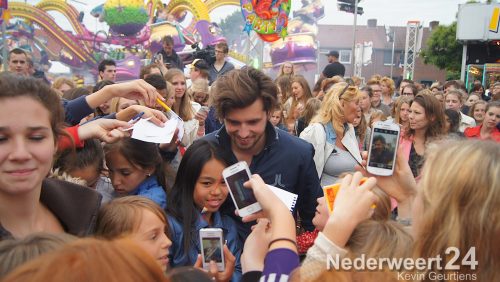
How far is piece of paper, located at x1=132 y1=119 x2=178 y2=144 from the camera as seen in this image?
236 centimetres

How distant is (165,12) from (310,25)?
7.18 m

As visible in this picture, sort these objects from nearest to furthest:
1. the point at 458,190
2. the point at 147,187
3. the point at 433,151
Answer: the point at 458,190
the point at 433,151
the point at 147,187

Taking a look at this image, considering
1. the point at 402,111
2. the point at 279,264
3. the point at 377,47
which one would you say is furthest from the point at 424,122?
the point at 377,47

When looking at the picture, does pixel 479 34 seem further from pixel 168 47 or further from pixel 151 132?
pixel 151 132

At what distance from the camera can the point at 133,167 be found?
279 cm

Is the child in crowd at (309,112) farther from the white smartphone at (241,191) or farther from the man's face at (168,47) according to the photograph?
the white smartphone at (241,191)

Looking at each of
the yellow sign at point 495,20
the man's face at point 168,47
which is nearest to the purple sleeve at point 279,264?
the man's face at point 168,47

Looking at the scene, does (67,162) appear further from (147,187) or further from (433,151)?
(433,151)

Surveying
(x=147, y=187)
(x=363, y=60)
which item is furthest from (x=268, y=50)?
(x=147, y=187)

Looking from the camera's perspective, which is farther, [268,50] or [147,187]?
[268,50]

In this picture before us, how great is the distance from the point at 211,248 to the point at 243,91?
3.33ft

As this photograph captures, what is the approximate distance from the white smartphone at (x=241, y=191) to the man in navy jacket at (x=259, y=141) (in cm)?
60

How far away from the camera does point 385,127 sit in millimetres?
2646

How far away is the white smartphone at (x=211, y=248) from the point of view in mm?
2035
